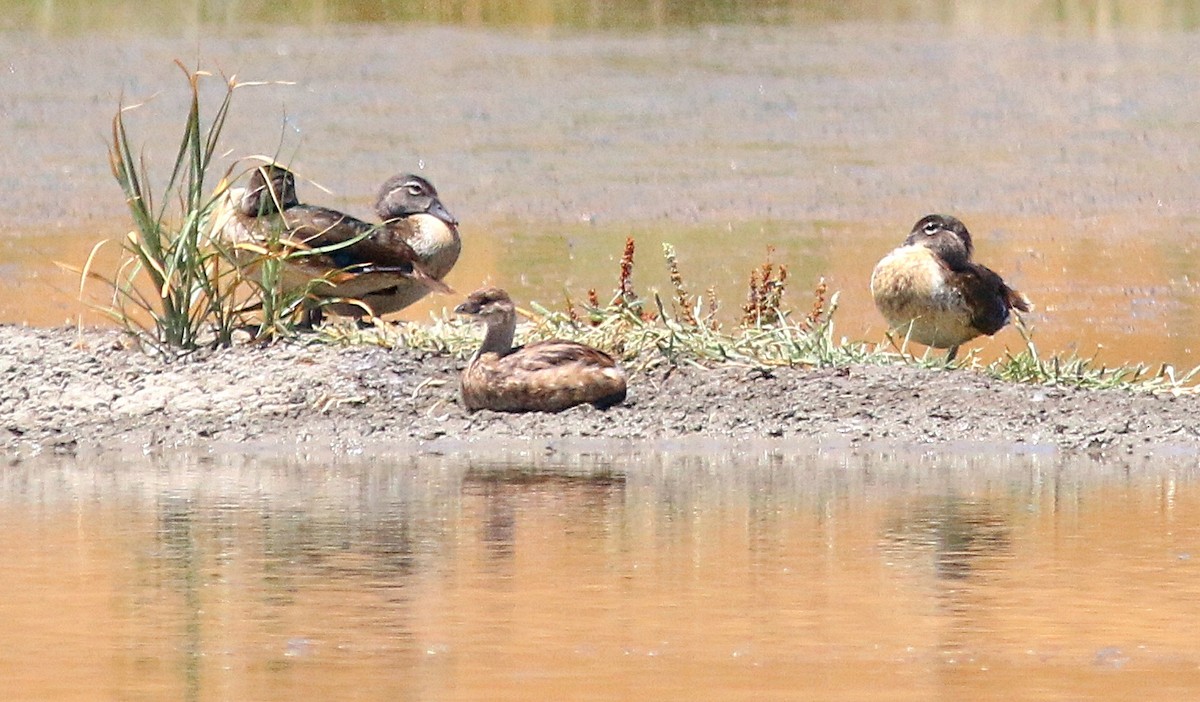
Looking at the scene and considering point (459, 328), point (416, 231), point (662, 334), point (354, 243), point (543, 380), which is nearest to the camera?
point (543, 380)

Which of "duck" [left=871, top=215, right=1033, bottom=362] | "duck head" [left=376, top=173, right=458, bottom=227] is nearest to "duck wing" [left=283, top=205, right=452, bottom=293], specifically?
"duck head" [left=376, top=173, right=458, bottom=227]

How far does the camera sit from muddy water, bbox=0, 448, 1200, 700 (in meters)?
5.72

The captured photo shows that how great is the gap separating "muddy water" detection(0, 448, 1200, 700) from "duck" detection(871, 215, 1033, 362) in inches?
64.4

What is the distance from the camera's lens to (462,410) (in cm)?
1001

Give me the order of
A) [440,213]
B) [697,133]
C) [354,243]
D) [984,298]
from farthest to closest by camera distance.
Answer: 1. [697,133]
2. [440,213]
3. [354,243]
4. [984,298]

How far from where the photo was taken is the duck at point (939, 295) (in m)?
10.7

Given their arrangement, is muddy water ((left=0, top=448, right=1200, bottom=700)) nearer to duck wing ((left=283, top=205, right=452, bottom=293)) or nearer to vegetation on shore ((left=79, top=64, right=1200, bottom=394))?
vegetation on shore ((left=79, top=64, right=1200, bottom=394))

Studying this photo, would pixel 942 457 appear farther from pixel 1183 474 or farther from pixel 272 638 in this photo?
pixel 272 638

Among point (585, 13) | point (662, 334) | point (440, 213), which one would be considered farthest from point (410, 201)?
point (585, 13)

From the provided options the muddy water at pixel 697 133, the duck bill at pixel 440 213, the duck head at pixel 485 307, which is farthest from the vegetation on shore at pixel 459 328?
the muddy water at pixel 697 133

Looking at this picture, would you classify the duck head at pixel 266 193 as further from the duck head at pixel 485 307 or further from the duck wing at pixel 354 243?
the duck head at pixel 485 307

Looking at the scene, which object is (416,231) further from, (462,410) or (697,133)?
(697,133)

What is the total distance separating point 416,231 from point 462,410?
2.12 metres

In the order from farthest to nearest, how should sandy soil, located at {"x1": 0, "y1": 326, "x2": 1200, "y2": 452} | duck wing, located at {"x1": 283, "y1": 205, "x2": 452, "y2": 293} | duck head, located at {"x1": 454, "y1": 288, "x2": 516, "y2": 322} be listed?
duck wing, located at {"x1": 283, "y1": 205, "x2": 452, "y2": 293}, duck head, located at {"x1": 454, "y1": 288, "x2": 516, "y2": 322}, sandy soil, located at {"x1": 0, "y1": 326, "x2": 1200, "y2": 452}
